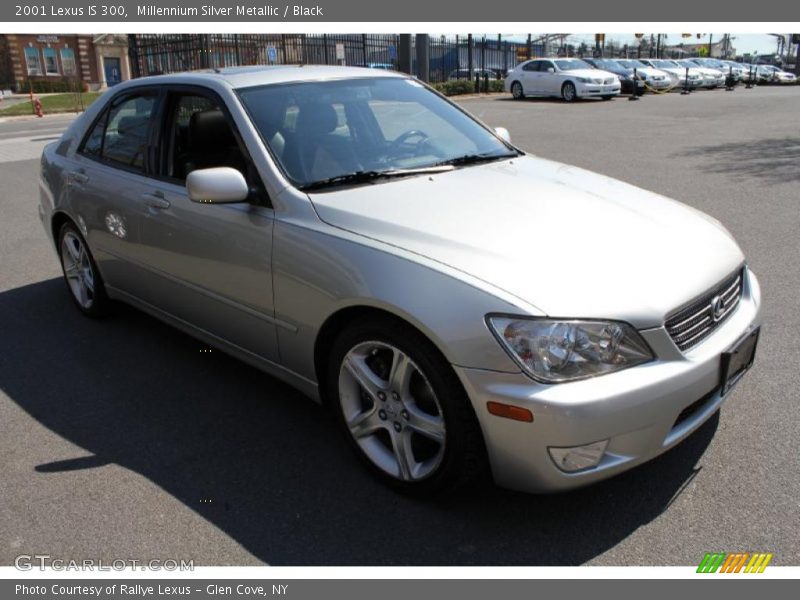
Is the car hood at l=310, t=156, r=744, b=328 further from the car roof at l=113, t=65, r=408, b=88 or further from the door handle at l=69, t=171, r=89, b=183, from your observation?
the door handle at l=69, t=171, r=89, b=183

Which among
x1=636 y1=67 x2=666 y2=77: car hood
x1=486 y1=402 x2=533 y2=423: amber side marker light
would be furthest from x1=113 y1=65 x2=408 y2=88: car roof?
x1=636 y1=67 x2=666 y2=77: car hood

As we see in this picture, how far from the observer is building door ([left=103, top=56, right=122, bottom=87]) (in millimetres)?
58281

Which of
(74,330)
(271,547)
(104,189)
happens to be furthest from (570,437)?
(74,330)

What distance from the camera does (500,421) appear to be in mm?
2660

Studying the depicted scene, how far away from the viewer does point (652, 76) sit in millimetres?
32062

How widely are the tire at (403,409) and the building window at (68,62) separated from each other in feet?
196

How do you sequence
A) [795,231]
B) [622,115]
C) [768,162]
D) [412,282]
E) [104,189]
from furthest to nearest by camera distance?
[622,115]
[768,162]
[795,231]
[104,189]
[412,282]

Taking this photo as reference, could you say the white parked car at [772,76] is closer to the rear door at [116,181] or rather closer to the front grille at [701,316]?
the rear door at [116,181]

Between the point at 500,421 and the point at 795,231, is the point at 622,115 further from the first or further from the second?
the point at 500,421

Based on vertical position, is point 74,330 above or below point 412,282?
below

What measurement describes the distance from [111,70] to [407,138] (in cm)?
6185

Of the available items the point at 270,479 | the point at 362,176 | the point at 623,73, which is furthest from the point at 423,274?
the point at 623,73
